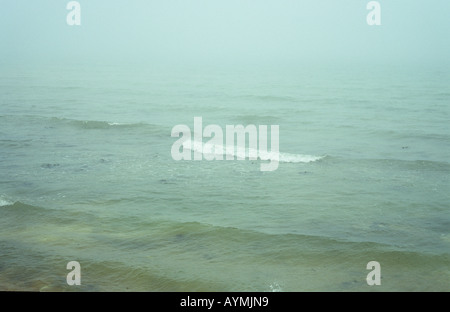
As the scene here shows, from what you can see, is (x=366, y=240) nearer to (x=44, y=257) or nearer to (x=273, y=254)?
(x=273, y=254)

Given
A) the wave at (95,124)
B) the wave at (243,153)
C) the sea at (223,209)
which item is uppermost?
the wave at (95,124)

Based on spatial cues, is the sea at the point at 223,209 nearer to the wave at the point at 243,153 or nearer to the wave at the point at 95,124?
the wave at the point at 95,124

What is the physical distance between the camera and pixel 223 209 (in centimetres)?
1524

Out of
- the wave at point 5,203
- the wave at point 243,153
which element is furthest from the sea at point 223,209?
the wave at point 243,153

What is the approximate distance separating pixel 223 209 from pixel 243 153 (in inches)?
317

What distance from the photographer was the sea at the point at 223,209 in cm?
1067

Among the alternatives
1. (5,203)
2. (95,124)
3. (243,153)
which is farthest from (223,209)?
(95,124)

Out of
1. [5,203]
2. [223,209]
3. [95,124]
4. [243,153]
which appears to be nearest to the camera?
[5,203]

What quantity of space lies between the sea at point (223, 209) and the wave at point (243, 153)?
264 millimetres

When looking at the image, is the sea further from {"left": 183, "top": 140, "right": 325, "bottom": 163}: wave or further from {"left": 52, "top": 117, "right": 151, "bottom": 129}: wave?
{"left": 183, "top": 140, "right": 325, "bottom": 163}: wave

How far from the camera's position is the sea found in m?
10.7

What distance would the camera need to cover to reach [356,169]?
19.9 metres

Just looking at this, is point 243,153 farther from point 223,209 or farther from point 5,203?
point 5,203

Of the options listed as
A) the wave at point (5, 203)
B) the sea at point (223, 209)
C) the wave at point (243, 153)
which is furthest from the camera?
the wave at point (243, 153)
